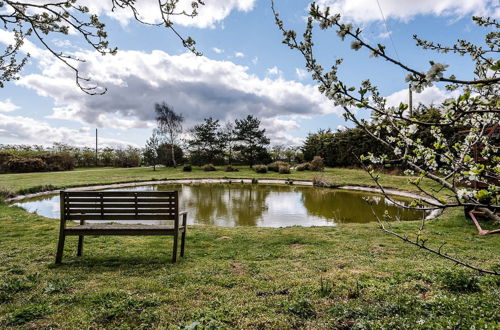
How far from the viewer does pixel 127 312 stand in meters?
2.82

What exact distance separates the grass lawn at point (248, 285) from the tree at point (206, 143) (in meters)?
31.3

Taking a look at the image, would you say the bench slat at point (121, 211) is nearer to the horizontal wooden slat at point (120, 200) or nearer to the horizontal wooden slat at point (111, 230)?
the horizontal wooden slat at point (120, 200)

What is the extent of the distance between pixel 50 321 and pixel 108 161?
40.4 meters

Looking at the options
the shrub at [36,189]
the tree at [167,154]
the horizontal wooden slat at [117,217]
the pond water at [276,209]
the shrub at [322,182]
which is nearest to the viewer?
the horizontal wooden slat at [117,217]

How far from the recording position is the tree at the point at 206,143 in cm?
3697

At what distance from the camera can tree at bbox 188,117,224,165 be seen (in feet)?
121

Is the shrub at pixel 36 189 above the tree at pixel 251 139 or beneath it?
beneath

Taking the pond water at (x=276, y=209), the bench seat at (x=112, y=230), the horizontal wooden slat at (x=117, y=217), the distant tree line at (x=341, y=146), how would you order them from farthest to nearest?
the distant tree line at (x=341, y=146)
the pond water at (x=276, y=209)
the horizontal wooden slat at (x=117, y=217)
the bench seat at (x=112, y=230)

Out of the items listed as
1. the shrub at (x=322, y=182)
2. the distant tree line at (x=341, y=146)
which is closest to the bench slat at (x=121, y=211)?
the shrub at (x=322, y=182)

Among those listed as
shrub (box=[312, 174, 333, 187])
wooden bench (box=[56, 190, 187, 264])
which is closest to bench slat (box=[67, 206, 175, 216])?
wooden bench (box=[56, 190, 187, 264])

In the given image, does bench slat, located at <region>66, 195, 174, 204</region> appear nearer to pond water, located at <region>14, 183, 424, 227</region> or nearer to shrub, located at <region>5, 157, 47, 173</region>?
pond water, located at <region>14, 183, 424, 227</region>

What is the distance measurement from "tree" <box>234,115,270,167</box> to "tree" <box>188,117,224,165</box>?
2.75 m

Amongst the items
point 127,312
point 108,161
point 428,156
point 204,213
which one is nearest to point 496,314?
point 428,156

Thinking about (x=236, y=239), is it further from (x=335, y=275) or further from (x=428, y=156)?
(x=428, y=156)
